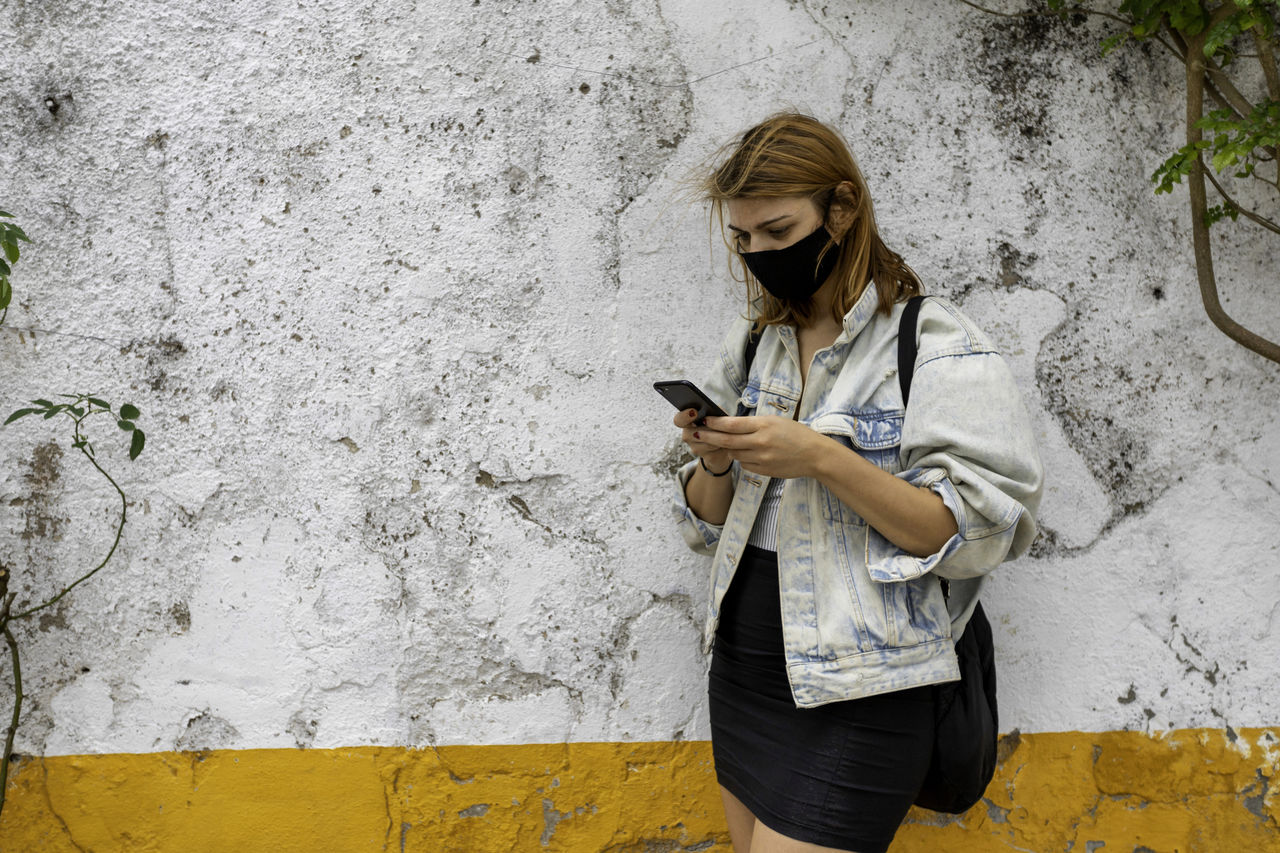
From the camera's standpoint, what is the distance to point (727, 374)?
1764mm

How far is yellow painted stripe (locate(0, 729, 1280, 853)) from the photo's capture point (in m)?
1.94

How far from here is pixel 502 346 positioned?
197 cm

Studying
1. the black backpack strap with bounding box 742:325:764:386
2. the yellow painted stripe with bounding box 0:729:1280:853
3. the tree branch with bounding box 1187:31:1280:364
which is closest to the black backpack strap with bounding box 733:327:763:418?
the black backpack strap with bounding box 742:325:764:386

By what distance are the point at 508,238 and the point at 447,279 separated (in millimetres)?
163

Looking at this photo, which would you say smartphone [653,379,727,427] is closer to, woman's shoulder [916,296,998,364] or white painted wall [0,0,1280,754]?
woman's shoulder [916,296,998,364]

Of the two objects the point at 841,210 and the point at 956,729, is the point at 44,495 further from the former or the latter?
the point at 956,729

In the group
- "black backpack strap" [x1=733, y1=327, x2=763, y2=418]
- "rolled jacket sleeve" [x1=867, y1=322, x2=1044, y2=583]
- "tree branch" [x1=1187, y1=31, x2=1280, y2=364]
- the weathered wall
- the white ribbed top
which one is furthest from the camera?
the weathered wall

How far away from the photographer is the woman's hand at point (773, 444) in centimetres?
132

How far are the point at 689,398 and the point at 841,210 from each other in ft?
1.33

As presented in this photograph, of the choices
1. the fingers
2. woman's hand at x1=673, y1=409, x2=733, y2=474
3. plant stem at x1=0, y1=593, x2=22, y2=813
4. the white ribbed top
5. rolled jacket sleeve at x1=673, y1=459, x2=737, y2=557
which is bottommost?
plant stem at x1=0, y1=593, x2=22, y2=813

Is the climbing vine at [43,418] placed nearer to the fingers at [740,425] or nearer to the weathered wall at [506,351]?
the weathered wall at [506,351]

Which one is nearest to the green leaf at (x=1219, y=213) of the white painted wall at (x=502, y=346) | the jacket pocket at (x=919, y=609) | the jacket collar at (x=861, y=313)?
the white painted wall at (x=502, y=346)

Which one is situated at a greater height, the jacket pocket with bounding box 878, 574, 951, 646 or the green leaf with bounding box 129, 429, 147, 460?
the green leaf with bounding box 129, 429, 147, 460

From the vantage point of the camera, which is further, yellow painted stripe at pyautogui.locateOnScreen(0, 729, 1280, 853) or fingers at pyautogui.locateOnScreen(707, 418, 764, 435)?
yellow painted stripe at pyautogui.locateOnScreen(0, 729, 1280, 853)
